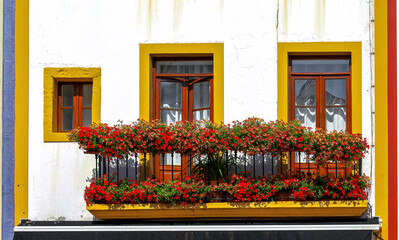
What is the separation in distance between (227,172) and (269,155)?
78cm

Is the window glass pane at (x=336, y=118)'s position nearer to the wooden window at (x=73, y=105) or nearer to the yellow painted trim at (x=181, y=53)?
the yellow painted trim at (x=181, y=53)

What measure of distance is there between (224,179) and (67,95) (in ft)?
10.1

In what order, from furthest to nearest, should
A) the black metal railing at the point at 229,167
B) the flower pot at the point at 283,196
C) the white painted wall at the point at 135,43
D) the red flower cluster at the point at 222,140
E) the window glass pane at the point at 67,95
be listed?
the window glass pane at the point at 67,95
the white painted wall at the point at 135,43
the black metal railing at the point at 229,167
the flower pot at the point at 283,196
the red flower cluster at the point at 222,140

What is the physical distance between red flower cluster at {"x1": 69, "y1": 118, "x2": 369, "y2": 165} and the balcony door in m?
0.97

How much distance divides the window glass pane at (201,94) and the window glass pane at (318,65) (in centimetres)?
145

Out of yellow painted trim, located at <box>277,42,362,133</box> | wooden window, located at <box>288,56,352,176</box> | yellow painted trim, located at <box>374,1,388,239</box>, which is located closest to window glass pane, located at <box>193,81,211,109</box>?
yellow painted trim, located at <box>277,42,362,133</box>

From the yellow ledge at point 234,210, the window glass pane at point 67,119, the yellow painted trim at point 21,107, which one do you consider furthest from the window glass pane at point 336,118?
the yellow painted trim at point 21,107

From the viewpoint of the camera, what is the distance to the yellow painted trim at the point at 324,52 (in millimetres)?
9156

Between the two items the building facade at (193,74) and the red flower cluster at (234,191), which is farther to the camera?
the building facade at (193,74)

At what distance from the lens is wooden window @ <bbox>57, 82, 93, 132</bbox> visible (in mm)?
9586

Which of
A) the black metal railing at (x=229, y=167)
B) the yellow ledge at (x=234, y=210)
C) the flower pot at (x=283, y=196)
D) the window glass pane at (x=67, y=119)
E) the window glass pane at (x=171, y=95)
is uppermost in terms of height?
the window glass pane at (x=171, y=95)

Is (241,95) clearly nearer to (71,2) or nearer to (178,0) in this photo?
(178,0)

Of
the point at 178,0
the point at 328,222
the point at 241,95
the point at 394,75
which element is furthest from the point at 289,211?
the point at 178,0

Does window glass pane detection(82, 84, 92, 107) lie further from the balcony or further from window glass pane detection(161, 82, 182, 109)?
window glass pane detection(161, 82, 182, 109)
